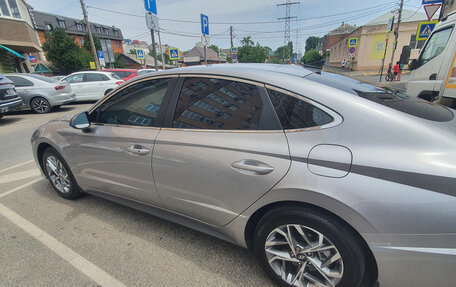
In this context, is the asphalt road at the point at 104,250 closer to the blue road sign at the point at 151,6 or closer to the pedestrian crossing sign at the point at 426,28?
the blue road sign at the point at 151,6

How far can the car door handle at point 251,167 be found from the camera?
5.15ft

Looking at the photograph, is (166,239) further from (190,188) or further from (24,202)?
(24,202)

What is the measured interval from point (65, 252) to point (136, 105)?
1542mm

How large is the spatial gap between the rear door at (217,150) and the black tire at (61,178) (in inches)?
62.8

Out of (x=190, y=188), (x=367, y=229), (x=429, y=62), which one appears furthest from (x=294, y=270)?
(x=429, y=62)

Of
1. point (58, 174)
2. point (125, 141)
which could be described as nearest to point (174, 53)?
point (58, 174)

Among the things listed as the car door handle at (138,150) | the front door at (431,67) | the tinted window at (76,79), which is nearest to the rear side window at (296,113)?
the car door handle at (138,150)

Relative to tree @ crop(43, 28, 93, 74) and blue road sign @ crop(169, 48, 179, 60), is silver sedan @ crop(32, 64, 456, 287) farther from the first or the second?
tree @ crop(43, 28, 93, 74)

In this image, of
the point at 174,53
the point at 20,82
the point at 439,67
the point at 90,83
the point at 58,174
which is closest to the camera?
the point at 58,174

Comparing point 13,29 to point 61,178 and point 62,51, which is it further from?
point 61,178

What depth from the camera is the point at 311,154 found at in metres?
1.45

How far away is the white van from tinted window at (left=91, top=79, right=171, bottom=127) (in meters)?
4.44

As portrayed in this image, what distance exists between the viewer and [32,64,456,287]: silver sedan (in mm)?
1255

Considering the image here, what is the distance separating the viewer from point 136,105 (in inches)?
91.9
